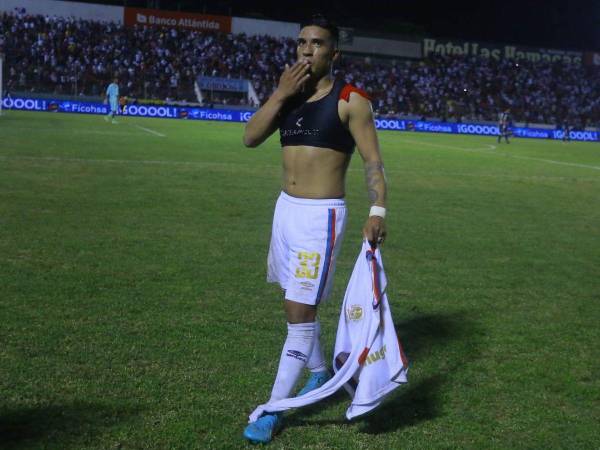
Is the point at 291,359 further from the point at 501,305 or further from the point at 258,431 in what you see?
the point at 501,305

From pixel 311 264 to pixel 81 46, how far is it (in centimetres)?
4723

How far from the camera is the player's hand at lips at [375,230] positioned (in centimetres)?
376

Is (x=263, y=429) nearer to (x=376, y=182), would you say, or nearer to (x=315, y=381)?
(x=315, y=381)

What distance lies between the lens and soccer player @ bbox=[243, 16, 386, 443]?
3.83 metres

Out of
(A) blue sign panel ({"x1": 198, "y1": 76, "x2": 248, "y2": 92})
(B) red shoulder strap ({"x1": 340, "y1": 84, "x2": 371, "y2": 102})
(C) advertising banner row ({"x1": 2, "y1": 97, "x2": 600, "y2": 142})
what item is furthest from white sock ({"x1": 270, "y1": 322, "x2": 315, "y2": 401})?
(A) blue sign panel ({"x1": 198, "y1": 76, "x2": 248, "y2": 92})

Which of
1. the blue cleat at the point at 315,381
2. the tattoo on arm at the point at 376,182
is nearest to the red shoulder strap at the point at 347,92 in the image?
the tattoo on arm at the point at 376,182

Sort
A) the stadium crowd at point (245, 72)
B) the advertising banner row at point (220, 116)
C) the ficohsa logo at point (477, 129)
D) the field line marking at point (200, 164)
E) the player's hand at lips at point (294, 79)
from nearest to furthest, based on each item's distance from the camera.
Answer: the player's hand at lips at point (294, 79)
the field line marking at point (200, 164)
the advertising banner row at point (220, 116)
the stadium crowd at point (245, 72)
the ficohsa logo at point (477, 129)

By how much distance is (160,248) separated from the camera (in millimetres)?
8391

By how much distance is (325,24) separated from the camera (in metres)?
3.85

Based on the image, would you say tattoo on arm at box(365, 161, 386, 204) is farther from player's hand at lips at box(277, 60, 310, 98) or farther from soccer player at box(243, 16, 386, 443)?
player's hand at lips at box(277, 60, 310, 98)

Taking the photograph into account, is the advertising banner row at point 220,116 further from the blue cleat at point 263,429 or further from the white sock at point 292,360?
the blue cleat at point 263,429

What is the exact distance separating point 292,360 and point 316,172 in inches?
40.7

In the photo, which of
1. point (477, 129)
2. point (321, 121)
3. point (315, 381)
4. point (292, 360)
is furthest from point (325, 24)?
point (477, 129)

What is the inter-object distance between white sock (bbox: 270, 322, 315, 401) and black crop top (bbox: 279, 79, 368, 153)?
1004mm
